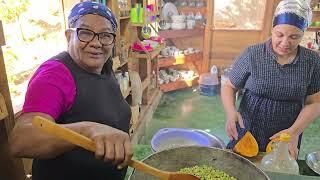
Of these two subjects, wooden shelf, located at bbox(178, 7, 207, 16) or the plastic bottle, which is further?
wooden shelf, located at bbox(178, 7, 207, 16)

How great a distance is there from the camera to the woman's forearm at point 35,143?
0.74 meters

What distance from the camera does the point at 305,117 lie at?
4.96 feet

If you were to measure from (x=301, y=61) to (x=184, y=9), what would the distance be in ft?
13.1

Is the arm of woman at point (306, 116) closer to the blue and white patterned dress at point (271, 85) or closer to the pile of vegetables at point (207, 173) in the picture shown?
the blue and white patterned dress at point (271, 85)

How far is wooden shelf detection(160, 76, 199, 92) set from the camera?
16.3ft

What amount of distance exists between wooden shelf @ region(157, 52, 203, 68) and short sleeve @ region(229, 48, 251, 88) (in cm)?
314

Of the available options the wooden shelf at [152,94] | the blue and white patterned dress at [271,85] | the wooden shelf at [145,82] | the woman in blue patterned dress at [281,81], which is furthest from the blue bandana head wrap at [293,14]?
the wooden shelf at [152,94]

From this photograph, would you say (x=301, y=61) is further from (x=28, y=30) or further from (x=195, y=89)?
(x=195, y=89)

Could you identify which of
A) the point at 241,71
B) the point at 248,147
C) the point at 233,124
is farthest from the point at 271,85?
the point at 248,147

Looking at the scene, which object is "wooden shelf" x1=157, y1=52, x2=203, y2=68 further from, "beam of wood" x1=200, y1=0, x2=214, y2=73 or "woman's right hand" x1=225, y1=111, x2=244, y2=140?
"woman's right hand" x1=225, y1=111, x2=244, y2=140

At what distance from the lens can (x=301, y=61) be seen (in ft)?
5.02

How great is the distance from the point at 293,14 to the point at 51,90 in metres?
1.24

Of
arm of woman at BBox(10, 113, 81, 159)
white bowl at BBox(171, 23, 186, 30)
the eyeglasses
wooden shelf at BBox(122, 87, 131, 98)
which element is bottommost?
A: wooden shelf at BBox(122, 87, 131, 98)

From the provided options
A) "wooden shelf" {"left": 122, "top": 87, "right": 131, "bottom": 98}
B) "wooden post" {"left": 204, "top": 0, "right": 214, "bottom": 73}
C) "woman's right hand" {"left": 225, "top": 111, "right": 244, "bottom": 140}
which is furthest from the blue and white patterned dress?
"wooden post" {"left": 204, "top": 0, "right": 214, "bottom": 73}
